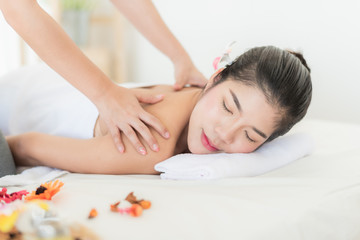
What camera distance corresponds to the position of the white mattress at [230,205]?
82 centimetres

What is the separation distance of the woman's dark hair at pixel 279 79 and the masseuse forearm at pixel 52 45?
41 centimetres

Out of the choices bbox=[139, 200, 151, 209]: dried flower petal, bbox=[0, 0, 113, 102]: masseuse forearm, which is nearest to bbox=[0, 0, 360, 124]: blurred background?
bbox=[0, 0, 113, 102]: masseuse forearm

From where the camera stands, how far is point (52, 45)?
1.19 m

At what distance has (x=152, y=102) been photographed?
140 cm

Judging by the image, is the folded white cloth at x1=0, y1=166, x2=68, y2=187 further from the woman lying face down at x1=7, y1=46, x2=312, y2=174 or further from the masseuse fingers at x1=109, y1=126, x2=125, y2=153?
the masseuse fingers at x1=109, y1=126, x2=125, y2=153

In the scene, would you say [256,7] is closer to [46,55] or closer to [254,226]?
[46,55]

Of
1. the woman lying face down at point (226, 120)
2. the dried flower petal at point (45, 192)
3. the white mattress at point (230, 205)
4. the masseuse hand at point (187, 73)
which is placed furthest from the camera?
the masseuse hand at point (187, 73)

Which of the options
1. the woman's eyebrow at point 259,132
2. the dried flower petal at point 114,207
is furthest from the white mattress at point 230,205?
the woman's eyebrow at point 259,132

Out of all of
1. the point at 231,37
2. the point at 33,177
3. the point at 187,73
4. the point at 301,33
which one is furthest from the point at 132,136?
the point at 231,37

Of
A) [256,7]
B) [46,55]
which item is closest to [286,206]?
[46,55]

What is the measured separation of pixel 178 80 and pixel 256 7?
1.41 metres

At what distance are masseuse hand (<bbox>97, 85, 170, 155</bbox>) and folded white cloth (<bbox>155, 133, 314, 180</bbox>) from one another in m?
0.09

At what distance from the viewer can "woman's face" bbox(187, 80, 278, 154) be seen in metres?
1.23

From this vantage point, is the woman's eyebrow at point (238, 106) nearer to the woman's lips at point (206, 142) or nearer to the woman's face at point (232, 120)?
the woman's face at point (232, 120)
